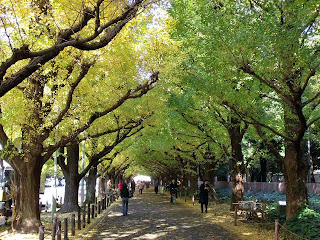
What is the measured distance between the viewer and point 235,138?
18.8 meters

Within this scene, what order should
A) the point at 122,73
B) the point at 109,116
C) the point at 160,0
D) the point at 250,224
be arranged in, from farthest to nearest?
the point at 109,116 < the point at 250,224 < the point at 122,73 < the point at 160,0

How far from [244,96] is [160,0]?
4675 millimetres

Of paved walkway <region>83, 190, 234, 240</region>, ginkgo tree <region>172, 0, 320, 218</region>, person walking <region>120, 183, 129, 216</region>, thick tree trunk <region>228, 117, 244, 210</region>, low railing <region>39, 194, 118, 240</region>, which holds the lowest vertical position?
paved walkway <region>83, 190, 234, 240</region>

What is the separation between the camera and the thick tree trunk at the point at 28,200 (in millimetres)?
12625

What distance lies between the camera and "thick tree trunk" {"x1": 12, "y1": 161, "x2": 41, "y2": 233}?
12.6 meters

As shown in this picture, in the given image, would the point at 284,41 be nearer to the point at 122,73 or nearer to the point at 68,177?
the point at 122,73

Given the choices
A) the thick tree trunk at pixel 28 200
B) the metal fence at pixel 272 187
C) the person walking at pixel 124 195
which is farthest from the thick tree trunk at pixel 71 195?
the metal fence at pixel 272 187

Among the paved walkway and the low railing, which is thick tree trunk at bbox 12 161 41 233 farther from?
the paved walkway

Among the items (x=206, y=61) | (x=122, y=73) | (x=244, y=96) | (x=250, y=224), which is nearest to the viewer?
(x=206, y=61)

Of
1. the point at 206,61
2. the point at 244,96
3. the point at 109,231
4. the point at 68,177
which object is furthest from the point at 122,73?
the point at 68,177

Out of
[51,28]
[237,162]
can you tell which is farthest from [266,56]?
[237,162]

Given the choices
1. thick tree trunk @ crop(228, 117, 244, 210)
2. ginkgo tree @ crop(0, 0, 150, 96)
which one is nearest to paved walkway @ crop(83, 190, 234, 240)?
thick tree trunk @ crop(228, 117, 244, 210)

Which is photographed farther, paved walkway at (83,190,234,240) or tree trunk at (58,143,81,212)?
tree trunk at (58,143,81,212)

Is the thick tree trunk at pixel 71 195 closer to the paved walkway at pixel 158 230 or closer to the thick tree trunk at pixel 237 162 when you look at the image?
the paved walkway at pixel 158 230
